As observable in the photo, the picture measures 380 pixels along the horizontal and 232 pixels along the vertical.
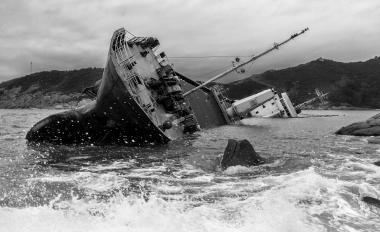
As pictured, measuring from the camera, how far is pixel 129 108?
1521 cm

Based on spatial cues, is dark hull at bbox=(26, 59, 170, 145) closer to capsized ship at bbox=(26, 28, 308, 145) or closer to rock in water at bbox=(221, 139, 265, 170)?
capsized ship at bbox=(26, 28, 308, 145)

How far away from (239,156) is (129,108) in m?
7.27

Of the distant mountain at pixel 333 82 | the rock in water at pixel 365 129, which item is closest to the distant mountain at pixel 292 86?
the distant mountain at pixel 333 82

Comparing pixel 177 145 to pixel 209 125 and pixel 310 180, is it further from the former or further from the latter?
pixel 209 125

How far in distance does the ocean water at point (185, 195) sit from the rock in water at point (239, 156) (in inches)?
19.2

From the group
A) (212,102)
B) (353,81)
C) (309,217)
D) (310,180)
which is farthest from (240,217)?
(353,81)

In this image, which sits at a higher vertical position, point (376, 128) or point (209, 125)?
point (209, 125)

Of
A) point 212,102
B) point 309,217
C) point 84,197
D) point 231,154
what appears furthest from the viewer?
point 212,102

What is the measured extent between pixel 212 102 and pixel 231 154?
974 inches

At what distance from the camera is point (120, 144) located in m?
16.9

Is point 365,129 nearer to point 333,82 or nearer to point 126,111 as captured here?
point 126,111

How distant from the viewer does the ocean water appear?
5109mm

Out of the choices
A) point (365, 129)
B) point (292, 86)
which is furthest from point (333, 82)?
point (365, 129)

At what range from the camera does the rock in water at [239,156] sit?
32.7ft
